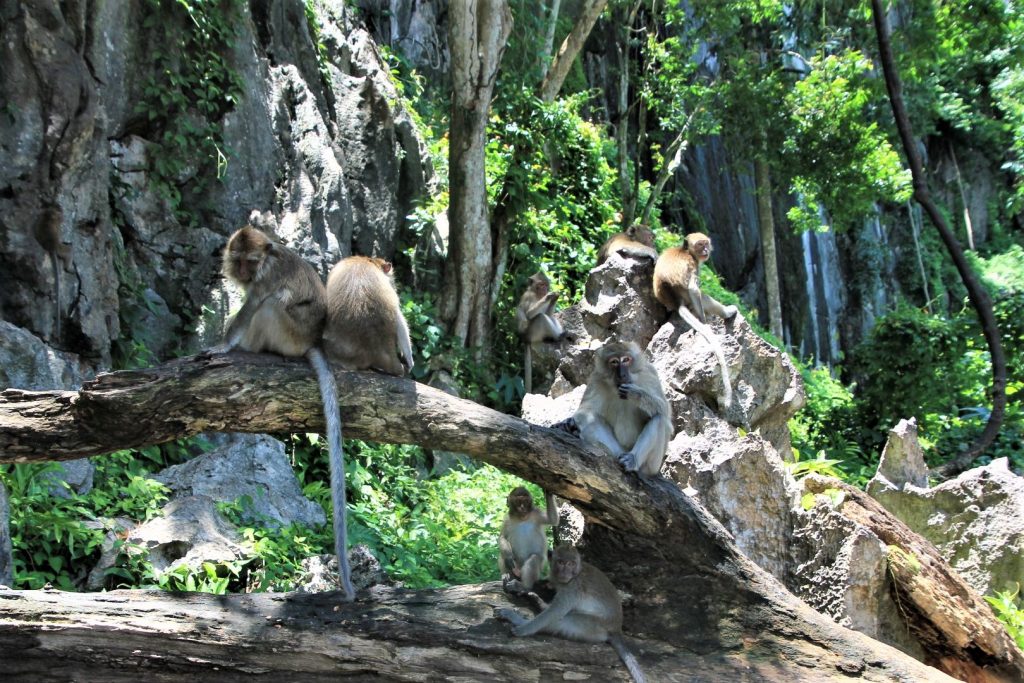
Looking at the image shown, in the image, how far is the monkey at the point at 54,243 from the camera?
8359 millimetres

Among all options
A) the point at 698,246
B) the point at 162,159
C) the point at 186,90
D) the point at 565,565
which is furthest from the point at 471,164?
the point at 565,565

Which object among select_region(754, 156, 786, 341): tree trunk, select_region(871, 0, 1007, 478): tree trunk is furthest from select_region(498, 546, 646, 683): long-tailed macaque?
select_region(754, 156, 786, 341): tree trunk

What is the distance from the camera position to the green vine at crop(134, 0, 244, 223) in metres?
10.4

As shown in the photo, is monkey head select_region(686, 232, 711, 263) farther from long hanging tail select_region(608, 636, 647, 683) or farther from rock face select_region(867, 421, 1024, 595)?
long hanging tail select_region(608, 636, 647, 683)

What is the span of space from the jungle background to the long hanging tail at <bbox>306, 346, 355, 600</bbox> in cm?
238

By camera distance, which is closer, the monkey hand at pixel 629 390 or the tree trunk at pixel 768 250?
the monkey hand at pixel 629 390

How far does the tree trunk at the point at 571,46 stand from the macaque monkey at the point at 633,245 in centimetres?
403

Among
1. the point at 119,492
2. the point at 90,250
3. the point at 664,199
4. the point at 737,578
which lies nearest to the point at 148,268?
the point at 90,250

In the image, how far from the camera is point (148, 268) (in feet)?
33.9

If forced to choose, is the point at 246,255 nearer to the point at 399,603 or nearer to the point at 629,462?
the point at 399,603

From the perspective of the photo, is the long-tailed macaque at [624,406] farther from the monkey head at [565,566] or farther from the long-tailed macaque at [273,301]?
the long-tailed macaque at [273,301]

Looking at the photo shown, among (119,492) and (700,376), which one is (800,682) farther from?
(119,492)

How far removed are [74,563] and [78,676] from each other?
2.46 m

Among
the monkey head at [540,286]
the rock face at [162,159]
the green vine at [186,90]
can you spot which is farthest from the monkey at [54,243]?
the monkey head at [540,286]
